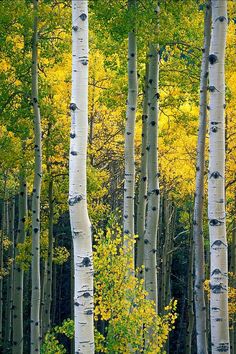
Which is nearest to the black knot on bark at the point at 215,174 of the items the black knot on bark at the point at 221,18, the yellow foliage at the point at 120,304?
the black knot on bark at the point at 221,18

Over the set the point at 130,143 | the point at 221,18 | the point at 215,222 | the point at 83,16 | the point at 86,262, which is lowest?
the point at 86,262

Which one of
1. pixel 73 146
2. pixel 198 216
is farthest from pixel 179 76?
pixel 73 146

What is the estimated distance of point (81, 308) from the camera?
591 cm

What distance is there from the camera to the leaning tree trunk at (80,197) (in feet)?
19.5

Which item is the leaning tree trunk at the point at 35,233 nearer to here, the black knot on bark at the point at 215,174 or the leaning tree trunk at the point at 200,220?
the leaning tree trunk at the point at 200,220

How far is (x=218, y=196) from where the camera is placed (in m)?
6.77

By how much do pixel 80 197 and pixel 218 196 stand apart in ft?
5.55

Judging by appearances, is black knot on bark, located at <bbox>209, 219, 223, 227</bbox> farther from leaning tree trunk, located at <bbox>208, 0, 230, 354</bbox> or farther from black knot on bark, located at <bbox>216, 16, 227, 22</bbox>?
black knot on bark, located at <bbox>216, 16, 227, 22</bbox>

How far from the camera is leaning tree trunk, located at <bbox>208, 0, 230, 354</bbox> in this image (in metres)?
6.78

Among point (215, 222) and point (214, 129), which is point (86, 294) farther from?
point (214, 129)

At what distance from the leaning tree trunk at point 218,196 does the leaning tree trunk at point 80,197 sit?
5.19ft

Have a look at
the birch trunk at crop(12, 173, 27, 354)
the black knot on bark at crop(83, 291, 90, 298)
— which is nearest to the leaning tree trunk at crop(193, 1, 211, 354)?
the black knot on bark at crop(83, 291, 90, 298)

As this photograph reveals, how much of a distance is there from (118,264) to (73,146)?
2.76 m

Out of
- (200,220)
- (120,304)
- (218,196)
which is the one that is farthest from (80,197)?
(200,220)
